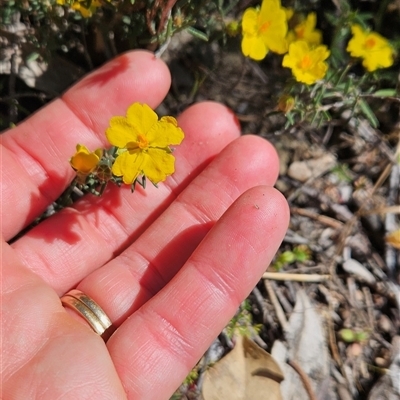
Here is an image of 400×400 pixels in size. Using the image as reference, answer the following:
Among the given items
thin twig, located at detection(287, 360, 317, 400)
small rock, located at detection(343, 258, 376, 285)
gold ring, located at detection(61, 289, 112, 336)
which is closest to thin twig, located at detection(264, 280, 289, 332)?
thin twig, located at detection(287, 360, 317, 400)

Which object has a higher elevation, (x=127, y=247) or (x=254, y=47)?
(x=254, y=47)

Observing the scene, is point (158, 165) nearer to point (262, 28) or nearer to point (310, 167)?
point (262, 28)

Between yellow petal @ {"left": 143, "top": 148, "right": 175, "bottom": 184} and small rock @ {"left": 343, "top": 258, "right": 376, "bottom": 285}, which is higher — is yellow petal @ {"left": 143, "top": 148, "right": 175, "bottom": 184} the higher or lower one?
the higher one

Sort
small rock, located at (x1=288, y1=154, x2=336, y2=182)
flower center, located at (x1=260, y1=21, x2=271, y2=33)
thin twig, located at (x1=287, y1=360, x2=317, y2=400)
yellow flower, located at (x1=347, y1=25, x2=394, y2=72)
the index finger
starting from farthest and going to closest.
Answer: small rock, located at (x1=288, y1=154, x2=336, y2=182) < yellow flower, located at (x1=347, y1=25, x2=394, y2=72) < flower center, located at (x1=260, y1=21, x2=271, y2=33) < thin twig, located at (x1=287, y1=360, x2=317, y2=400) < the index finger

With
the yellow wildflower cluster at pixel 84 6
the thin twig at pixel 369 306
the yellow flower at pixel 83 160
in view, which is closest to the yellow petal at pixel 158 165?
the yellow flower at pixel 83 160

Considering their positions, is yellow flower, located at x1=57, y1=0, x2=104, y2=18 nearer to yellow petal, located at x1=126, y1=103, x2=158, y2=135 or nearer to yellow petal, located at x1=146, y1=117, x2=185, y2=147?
yellow petal, located at x1=126, y1=103, x2=158, y2=135

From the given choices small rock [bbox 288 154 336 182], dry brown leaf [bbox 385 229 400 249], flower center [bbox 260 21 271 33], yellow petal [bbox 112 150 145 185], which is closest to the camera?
yellow petal [bbox 112 150 145 185]

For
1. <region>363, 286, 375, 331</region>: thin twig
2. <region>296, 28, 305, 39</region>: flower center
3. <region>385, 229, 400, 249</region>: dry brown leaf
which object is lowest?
<region>363, 286, 375, 331</region>: thin twig

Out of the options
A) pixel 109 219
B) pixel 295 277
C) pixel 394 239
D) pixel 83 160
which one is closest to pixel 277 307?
pixel 295 277
